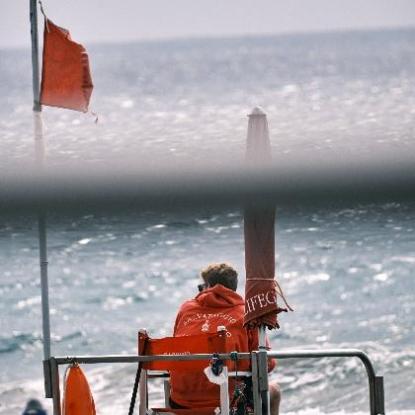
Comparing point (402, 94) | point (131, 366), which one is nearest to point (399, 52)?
point (402, 94)

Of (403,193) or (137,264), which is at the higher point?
(137,264)

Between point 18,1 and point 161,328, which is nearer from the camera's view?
point 18,1

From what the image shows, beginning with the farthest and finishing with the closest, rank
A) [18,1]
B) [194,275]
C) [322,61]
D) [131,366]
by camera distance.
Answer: [322,61], [194,275], [131,366], [18,1]

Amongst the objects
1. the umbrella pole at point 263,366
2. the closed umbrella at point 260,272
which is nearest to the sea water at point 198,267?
the closed umbrella at point 260,272

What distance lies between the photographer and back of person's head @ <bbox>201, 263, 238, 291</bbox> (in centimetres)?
455

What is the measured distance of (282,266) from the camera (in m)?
25.2

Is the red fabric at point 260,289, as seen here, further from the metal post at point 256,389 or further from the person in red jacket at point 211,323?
the person in red jacket at point 211,323

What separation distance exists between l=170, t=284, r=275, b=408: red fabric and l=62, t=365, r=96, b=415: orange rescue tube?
429mm

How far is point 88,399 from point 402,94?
6131 centimetres

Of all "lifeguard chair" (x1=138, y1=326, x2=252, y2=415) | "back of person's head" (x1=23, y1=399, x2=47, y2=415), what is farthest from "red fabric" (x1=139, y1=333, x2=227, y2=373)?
"back of person's head" (x1=23, y1=399, x2=47, y2=415)

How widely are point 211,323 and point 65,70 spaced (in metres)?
3.41

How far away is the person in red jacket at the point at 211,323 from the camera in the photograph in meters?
4.40

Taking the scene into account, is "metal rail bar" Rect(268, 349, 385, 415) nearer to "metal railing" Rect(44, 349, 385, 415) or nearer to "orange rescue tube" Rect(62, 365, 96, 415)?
"metal railing" Rect(44, 349, 385, 415)

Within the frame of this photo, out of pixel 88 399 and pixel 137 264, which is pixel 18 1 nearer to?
pixel 88 399
